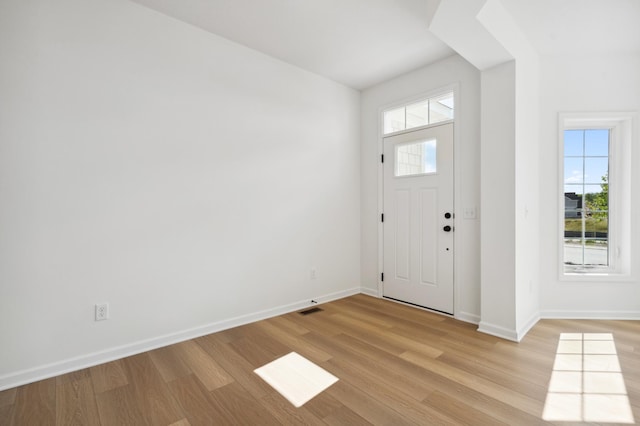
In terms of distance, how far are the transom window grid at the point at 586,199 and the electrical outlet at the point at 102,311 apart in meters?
4.59

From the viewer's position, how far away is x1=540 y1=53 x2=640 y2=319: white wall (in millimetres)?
3283

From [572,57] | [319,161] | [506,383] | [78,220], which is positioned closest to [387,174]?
[319,161]

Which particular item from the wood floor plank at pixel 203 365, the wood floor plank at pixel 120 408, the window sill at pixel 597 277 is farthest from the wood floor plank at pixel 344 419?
the window sill at pixel 597 277

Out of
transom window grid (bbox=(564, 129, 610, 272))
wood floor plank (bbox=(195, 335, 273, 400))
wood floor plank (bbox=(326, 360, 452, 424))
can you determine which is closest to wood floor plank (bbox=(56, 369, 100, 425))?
wood floor plank (bbox=(195, 335, 273, 400))

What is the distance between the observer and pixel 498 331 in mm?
2924

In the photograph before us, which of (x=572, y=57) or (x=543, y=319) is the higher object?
(x=572, y=57)

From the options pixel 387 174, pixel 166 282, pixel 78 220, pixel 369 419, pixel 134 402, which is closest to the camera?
pixel 369 419

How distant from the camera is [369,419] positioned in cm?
178

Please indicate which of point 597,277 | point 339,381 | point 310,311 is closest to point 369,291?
point 310,311

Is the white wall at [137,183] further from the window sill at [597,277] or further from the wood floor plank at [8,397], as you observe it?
the window sill at [597,277]

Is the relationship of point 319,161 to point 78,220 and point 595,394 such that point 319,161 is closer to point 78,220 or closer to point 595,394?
point 78,220

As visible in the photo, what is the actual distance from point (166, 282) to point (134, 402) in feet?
3.29

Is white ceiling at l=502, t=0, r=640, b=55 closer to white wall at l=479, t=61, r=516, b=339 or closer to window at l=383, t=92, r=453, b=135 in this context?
white wall at l=479, t=61, r=516, b=339

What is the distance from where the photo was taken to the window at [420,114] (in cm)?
356
